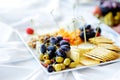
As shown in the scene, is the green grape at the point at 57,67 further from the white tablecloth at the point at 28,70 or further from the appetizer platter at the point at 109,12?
the appetizer platter at the point at 109,12

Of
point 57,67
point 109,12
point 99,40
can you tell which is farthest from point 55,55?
point 109,12

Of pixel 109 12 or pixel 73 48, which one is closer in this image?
pixel 73 48

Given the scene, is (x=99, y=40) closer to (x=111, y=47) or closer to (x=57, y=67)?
(x=111, y=47)

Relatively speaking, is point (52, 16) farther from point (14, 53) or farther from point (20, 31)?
point (14, 53)

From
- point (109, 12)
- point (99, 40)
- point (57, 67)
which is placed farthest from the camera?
point (109, 12)

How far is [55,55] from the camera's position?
76cm

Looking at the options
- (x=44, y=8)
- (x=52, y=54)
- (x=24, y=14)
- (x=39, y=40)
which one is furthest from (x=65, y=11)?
(x=52, y=54)

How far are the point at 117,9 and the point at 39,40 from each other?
562 mm

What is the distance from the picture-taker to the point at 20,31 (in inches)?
40.0

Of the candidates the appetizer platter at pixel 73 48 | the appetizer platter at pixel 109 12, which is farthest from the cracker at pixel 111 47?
the appetizer platter at pixel 109 12

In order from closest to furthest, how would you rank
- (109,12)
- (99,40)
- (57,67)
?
(57,67)
(99,40)
(109,12)

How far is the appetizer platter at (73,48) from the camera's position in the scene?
2.43ft

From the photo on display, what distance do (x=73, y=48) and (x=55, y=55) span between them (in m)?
0.07

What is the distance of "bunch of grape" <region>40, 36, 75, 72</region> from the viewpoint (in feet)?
2.38
